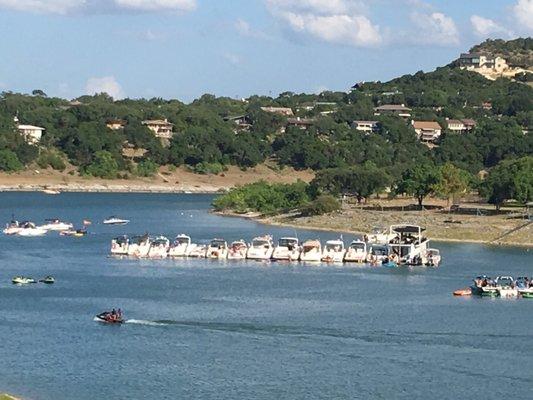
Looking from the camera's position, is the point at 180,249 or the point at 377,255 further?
the point at 180,249

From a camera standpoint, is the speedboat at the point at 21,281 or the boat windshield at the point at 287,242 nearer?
the speedboat at the point at 21,281

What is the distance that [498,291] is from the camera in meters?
67.2

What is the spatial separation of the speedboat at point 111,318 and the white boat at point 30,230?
1837 inches

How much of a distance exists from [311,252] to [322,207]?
30.2 m

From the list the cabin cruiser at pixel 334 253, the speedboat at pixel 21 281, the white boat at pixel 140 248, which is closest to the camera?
the speedboat at pixel 21 281

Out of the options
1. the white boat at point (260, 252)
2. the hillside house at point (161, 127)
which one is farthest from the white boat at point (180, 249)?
the hillside house at point (161, 127)

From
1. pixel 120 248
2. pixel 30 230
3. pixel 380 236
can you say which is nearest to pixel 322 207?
pixel 380 236

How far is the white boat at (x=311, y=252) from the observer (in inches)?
3241

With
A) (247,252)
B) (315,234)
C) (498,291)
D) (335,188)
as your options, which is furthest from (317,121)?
(498,291)

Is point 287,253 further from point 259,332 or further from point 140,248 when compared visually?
point 259,332

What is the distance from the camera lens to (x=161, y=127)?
7559 inches

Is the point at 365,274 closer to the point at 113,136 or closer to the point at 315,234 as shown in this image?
the point at 315,234

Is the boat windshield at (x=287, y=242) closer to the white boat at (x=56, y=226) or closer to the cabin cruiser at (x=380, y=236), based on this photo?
the cabin cruiser at (x=380, y=236)

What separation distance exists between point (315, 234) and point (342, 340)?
1891 inches
